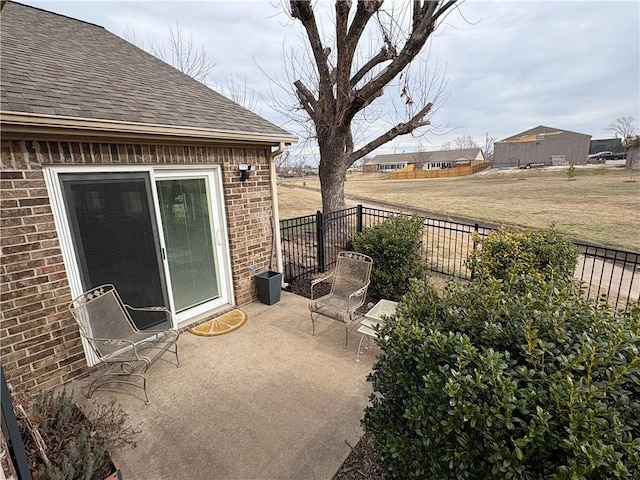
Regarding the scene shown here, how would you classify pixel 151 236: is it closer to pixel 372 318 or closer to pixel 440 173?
pixel 372 318

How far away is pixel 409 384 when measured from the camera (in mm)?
1597

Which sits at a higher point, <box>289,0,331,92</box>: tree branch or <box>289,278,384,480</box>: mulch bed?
<box>289,0,331,92</box>: tree branch

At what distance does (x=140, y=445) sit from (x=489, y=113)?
47.9m

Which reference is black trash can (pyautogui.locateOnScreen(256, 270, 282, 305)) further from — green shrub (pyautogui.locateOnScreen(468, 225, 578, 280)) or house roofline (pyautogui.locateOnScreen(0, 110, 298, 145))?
green shrub (pyautogui.locateOnScreen(468, 225, 578, 280))

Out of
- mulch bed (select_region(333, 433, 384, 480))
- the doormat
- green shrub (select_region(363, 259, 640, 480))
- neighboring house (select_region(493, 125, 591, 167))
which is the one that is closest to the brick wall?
the doormat

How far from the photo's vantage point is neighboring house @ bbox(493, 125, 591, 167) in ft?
152

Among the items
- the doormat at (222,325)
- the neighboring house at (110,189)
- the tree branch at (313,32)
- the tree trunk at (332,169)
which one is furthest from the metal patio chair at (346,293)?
the tree branch at (313,32)

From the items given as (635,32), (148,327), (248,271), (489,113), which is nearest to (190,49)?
(248,271)

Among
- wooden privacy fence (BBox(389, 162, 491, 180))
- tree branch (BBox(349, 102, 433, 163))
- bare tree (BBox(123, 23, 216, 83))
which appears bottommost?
wooden privacy fence (BBox(389, 162, 491, 180))

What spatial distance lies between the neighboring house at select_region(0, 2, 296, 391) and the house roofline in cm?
1

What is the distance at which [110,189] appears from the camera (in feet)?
11.1

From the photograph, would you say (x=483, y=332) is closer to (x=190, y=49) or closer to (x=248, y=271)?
(x=248, y=271)

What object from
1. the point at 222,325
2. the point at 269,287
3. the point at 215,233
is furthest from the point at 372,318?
the point at 215,233

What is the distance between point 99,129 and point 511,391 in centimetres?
385
